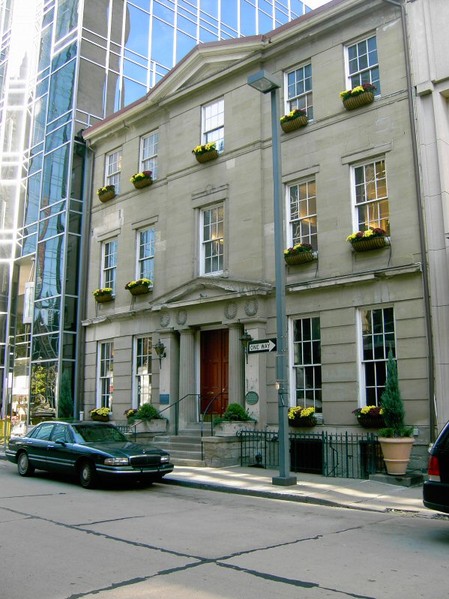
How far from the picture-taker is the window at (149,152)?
22.0 metres

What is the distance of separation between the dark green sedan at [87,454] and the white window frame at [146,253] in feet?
26.2

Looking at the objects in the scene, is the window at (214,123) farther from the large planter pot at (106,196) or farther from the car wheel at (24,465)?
the car wheel at (24,465)

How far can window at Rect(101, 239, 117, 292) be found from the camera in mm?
22906

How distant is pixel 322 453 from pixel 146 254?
10.3 metres

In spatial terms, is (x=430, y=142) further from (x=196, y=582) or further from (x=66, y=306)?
(x=66, y=306)

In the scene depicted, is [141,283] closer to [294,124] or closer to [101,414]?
[101,414]

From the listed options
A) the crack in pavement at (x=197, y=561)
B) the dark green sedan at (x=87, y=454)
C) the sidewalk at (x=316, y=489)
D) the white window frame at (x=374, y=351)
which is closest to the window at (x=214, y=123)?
the white window frame at (x=374, y=351)

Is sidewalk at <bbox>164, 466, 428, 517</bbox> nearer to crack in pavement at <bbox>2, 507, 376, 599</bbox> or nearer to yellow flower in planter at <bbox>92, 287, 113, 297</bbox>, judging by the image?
crack in pavement at <bbox>2, 507, 376, 599</bbox>

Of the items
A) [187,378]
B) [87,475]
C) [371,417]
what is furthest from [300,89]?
[87,475]

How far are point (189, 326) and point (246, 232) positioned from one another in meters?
3.44

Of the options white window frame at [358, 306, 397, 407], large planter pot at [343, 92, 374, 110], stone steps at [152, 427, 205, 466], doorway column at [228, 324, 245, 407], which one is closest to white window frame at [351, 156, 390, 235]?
large planter pot at [343, 92, 374, 110]

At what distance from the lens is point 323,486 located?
12406 mm

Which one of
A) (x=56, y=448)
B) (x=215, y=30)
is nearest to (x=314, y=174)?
(x=56, y=448)

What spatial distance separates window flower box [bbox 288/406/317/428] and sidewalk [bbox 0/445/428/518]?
1393mm
